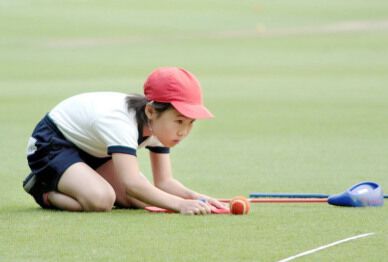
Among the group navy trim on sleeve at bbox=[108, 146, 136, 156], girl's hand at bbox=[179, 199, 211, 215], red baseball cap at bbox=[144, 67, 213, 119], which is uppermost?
red baseball cap at bbox=[144, 67, 213, 119]

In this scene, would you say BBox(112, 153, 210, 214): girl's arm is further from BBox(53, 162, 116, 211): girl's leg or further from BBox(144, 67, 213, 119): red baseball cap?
BBox(144, 67, 213, 119): red baseball cap

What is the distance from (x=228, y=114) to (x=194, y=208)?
319 inches

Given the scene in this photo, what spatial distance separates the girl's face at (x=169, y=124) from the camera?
6.59m

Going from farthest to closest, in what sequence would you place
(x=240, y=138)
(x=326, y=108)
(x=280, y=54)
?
(x=280, y=54) → (x=326, y=108) → (x=240, y=138)

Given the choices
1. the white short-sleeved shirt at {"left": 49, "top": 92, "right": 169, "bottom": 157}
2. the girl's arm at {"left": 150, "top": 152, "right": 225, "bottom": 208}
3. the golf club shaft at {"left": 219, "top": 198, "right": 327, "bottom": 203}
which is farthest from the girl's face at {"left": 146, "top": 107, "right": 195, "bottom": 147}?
the golf club shaft at {"left": 219, "top": 198, "right": 327, "bottom": 203}

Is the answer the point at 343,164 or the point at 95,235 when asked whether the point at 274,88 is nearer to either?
the point at 343,164

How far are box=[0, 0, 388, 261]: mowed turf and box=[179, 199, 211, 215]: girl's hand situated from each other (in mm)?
47

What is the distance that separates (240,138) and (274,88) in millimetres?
6736

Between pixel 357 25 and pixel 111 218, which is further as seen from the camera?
pixel 357 25

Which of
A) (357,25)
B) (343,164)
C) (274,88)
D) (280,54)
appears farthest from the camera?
(357,25)

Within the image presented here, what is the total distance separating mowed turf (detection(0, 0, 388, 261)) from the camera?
5.82m

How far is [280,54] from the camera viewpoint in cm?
2694

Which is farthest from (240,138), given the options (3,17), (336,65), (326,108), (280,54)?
(3,17)

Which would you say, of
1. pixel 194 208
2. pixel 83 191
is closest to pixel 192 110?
pixel 194 208
